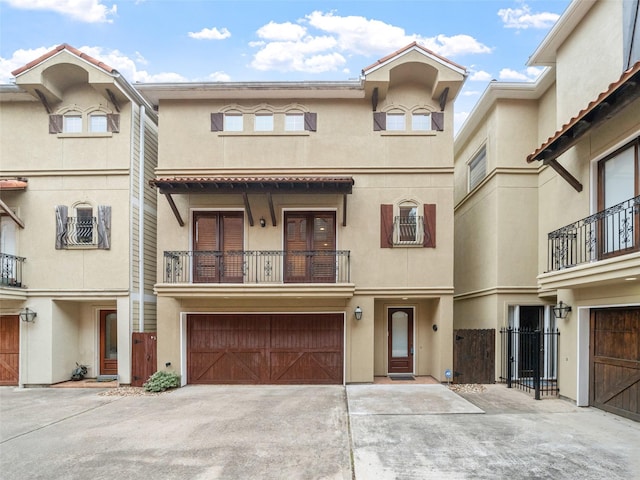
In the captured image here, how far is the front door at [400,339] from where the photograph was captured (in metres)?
11.2

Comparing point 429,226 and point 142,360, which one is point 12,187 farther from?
point 429,226

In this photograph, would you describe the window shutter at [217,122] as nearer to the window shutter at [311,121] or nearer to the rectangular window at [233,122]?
the rectangular window at [233,122]

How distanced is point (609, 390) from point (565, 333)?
4.66 ft

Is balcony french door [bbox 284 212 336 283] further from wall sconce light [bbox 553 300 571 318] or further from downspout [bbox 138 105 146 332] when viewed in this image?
wall sconce light [bbox 553 300 571 318]

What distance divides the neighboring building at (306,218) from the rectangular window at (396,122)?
63mm

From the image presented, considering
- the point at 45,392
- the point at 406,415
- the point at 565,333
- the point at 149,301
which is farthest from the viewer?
the point at 149,301

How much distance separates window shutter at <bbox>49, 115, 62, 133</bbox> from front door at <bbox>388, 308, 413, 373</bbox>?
1087 centimetres

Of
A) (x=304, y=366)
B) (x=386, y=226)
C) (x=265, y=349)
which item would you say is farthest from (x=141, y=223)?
(x=386, y=226)

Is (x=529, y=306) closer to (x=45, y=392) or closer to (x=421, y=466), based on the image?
(x=421, y=466)

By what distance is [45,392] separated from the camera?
991 centimetres

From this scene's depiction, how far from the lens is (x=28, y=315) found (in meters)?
10.5

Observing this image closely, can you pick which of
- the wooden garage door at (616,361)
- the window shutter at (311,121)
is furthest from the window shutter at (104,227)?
the wooden garage door at (616,361)

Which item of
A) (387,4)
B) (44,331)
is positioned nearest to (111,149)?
(44,331)

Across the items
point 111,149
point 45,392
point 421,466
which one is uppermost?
point 111,149
